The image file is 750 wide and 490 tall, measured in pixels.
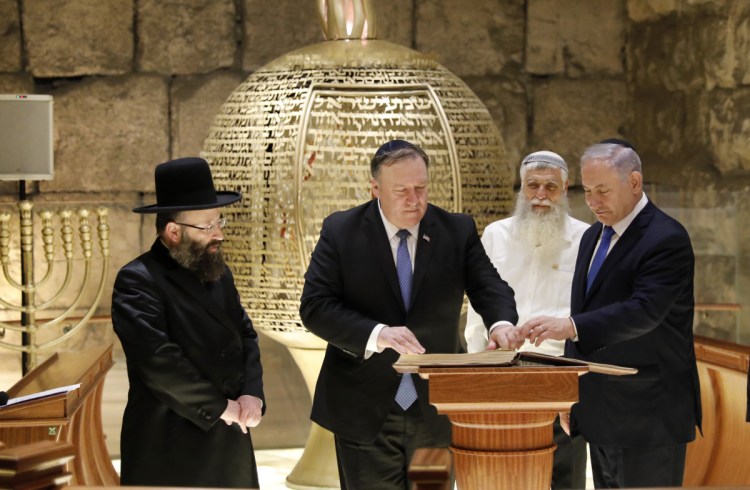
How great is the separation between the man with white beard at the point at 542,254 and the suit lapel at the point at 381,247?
33.3 inches

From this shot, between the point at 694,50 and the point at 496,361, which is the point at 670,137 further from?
the point at 496,361

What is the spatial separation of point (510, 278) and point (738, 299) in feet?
5.34

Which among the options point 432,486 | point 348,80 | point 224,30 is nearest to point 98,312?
point 224,30

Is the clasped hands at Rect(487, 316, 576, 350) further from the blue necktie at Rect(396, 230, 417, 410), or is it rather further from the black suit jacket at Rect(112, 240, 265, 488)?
the black suit jacket at Rect(112, 240, 265, 488)

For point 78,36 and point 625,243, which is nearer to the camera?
point 625,243

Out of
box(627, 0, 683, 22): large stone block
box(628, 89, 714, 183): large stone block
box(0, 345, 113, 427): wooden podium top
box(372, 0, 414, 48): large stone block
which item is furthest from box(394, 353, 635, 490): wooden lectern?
box(372, 0, 414, 48): large stone block

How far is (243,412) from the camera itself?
169 inches

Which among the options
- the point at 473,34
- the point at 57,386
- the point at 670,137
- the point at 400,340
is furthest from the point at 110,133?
the point at 400,340

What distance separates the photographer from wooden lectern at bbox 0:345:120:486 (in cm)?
455

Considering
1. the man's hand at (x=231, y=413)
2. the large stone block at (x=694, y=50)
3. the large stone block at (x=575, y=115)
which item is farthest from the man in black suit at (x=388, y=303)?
the large stone block at (x=575, y=115)

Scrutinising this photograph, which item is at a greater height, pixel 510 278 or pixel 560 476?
pixel 510 278

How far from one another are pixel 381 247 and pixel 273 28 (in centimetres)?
374

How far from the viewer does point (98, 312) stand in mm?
7512

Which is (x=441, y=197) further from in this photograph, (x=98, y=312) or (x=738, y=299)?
(x=98, y=312)
